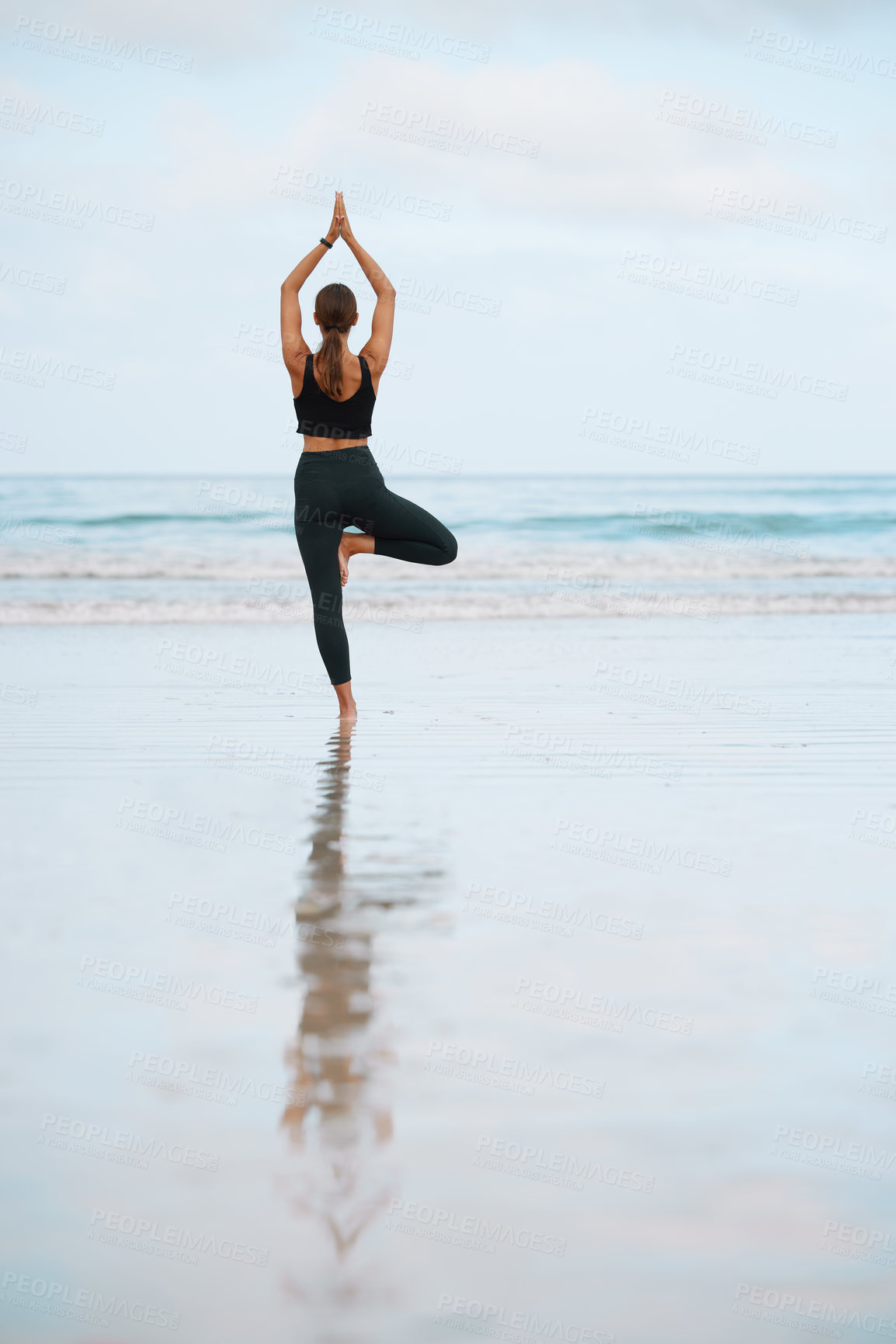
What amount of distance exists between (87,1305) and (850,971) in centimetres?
153

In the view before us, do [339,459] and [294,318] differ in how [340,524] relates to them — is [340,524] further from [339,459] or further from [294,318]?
[294,318]

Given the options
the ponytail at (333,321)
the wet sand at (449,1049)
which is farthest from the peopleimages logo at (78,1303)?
the ponytail at (333,321)

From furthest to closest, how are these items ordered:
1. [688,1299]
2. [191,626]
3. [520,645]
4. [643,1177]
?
[191,626]
[520,645]
[643,1177]
[688,1299]

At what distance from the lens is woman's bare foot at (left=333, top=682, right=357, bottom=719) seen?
5.73 metres

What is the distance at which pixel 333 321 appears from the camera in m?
5.14

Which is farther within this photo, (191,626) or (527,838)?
(191,626)

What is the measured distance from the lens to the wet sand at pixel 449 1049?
5.14ft

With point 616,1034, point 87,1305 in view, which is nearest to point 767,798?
point 616,1034

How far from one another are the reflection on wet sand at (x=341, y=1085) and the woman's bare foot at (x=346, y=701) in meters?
2.40

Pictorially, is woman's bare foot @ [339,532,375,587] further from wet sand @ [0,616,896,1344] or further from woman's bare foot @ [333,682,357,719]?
wet sand @ [0,616,896,1344]

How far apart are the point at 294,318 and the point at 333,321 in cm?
21

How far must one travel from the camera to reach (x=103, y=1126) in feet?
6.24

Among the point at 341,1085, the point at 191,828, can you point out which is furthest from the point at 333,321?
the point at 341,1085

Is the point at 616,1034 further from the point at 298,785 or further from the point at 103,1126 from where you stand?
the point at 298,785
